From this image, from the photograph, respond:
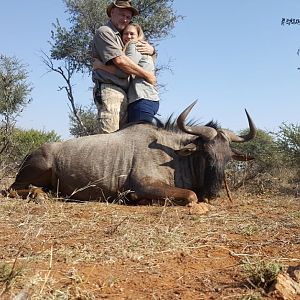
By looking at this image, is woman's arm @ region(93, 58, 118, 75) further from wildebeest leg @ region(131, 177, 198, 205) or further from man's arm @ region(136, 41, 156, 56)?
wildebeest leg @ region(131, 177, 198, 205)

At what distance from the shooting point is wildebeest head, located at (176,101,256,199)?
6.47 metres

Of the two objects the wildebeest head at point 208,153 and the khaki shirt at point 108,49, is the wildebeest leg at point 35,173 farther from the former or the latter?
the wildebeest head at point 208,153

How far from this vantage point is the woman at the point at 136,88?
7.26 meters

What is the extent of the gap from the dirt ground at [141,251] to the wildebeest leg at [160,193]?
17.3 inches

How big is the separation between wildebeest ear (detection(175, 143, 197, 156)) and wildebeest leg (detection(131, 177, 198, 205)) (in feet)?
1.59

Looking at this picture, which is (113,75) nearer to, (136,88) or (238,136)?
(136,88)

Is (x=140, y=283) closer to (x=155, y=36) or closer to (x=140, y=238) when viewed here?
(x=140, y=238)

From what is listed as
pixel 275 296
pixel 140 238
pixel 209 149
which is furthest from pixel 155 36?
pixel 275 296

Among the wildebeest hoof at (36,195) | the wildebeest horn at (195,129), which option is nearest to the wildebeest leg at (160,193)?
the wildebeest horn at (195,129)

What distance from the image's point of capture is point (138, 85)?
7277 millimetres

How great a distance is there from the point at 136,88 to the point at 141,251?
397 cm

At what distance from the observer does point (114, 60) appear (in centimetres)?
711

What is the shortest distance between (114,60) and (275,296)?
487 cm

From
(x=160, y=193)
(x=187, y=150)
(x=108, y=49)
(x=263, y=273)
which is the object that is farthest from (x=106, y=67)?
(x=263, y=273)
